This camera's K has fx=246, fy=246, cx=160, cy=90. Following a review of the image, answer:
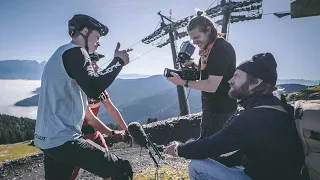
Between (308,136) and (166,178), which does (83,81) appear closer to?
(308,136)

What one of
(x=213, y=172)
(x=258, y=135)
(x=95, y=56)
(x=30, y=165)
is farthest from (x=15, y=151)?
(x=258, y=135)

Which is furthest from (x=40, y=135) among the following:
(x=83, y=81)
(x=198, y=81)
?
(x=198, y=81)

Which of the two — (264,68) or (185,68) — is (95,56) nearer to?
(185,68)

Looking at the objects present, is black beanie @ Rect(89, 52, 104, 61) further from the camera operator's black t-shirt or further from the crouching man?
the crouching man

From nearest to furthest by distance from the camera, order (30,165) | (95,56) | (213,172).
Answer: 1. (213,172)
2. (95,56)
3. (30,165)

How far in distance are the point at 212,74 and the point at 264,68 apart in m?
1.06

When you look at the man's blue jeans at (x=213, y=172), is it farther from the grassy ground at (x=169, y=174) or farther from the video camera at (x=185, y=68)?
the grassy ground at (x=169, y=174)

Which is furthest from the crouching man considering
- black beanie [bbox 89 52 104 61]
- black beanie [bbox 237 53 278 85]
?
black beanie [bbox 89 52 104 61]

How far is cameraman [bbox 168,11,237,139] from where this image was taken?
13.5ft

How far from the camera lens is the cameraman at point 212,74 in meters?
4.11

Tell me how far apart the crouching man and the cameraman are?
2.15ft

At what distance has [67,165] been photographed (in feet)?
11.9

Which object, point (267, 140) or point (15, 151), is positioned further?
point (15, 151)

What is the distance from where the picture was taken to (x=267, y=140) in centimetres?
285
